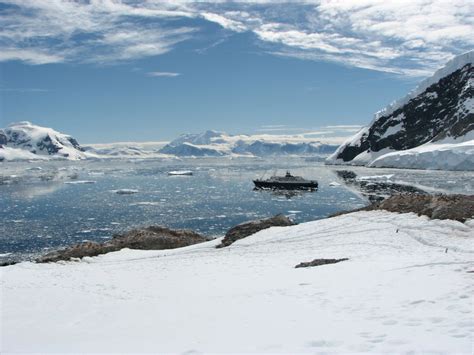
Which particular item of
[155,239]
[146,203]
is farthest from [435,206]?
[146,203]

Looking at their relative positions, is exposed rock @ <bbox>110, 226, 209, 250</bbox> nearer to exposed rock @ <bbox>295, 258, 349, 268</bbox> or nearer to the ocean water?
the ocean water

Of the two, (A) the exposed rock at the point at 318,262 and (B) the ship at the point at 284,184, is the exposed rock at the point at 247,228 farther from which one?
(B) the ship at the point at 284,184

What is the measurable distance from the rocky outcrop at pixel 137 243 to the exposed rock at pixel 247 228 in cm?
374

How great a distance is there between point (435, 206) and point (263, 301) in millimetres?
18878

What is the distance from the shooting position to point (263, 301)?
12562 mm

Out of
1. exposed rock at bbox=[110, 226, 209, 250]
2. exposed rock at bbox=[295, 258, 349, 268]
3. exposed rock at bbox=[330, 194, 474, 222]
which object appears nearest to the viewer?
exposed rock at bbox=[295, 258, 349, 268]

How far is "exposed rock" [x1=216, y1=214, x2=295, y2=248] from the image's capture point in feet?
104

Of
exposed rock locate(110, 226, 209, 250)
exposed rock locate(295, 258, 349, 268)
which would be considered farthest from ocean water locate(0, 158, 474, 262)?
exposed rock locate(295, 258, 349, 268)

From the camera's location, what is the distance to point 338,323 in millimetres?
9680

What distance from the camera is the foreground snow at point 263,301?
351 inches

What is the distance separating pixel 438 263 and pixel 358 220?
1501cm

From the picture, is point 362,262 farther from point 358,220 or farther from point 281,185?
point 281,185

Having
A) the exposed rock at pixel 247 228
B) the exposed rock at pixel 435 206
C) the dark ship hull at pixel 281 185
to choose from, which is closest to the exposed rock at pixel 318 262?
the exposed rock at pixel 435 206

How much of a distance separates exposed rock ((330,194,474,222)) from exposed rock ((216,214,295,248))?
22.6 feet
